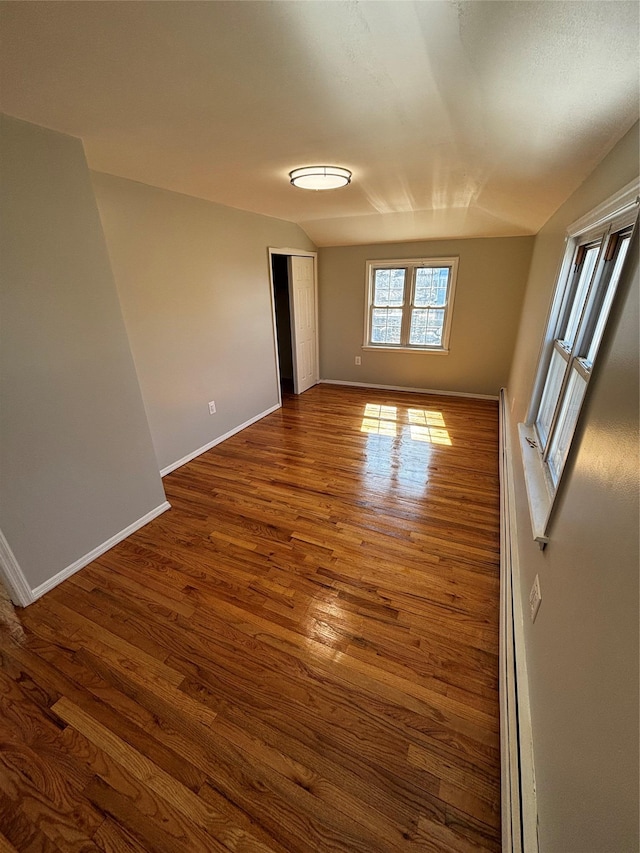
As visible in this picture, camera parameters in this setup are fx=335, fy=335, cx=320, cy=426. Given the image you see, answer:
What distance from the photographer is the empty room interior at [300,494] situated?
34.7 inches

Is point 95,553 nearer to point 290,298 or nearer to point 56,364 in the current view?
point 56,364

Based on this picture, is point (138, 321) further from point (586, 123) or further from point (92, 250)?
point (586, 123)

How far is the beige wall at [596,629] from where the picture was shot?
0.57 metres

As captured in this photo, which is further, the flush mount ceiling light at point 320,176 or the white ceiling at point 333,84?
the flush mount ceiling light at point 320,176

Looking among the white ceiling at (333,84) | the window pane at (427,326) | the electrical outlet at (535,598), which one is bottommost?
the electrical outlet at (535,598)

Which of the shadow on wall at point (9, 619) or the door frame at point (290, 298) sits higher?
the door frame at point (290, 298)

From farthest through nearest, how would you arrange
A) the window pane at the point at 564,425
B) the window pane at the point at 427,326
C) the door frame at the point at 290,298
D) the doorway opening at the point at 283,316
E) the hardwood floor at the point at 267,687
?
the doorway opening at the point at 283,316
the window pane at the point at 427,326
the door frame at the point at 290,298
the window pane at the point at 564,425
the hardwood floor at the point at 267,687

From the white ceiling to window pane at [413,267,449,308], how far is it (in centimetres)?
239

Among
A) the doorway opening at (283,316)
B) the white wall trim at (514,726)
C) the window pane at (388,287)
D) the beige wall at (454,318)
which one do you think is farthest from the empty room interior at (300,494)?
the doorway opening at (283,316)

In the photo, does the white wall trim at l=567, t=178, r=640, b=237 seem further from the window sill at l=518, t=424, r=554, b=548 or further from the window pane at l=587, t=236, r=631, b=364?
the window sill at l=518, t=424, r=554, b=548

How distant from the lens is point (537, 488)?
1568 millimetres

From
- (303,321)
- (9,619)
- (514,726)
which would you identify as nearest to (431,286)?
(303,321)

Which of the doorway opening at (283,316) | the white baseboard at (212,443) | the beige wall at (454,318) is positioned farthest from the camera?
the doorway opening at (283,316)

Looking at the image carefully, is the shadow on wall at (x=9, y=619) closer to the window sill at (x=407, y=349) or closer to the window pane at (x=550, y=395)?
the window pane at (x=550, y=395)
